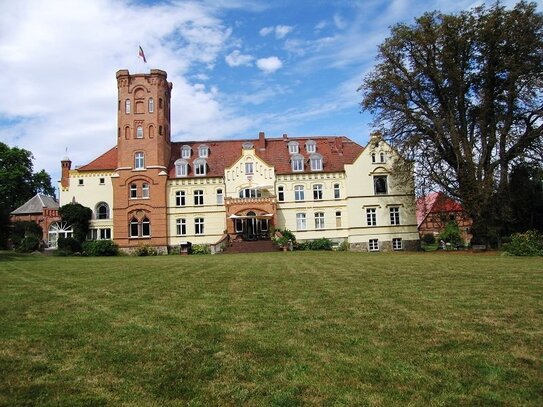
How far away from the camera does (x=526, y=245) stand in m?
23.1

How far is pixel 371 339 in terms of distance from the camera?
6141mm

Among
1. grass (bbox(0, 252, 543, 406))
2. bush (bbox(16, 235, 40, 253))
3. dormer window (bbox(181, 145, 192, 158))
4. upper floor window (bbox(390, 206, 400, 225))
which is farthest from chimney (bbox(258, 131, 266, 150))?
grass (bbox(0, 252, 543, 406))

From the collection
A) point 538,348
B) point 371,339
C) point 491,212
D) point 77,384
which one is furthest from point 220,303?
point 491,212

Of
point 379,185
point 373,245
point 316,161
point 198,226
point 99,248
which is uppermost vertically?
point 316,161

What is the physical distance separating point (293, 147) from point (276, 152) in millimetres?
1814

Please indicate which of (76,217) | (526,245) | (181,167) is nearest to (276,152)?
(181,167)

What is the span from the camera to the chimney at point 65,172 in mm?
45312

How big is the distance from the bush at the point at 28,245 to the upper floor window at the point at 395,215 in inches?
1318

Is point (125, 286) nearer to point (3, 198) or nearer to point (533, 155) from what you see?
point (533, 155)

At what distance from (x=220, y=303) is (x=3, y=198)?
57.1 metres

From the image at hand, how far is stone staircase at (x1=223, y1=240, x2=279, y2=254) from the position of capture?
3797cm

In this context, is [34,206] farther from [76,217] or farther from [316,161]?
[316,161]

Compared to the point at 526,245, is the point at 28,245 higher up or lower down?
higher up

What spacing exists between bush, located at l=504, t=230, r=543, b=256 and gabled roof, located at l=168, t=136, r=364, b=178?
68.9 feet
